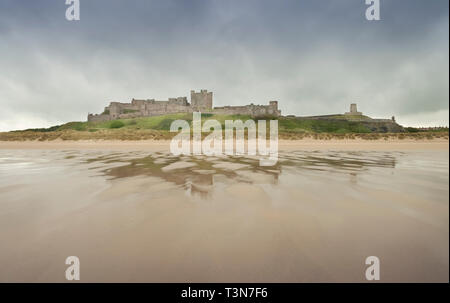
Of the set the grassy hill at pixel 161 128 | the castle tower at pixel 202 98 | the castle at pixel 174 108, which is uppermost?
the castle tower at pixel 202 98

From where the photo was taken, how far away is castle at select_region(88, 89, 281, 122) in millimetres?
106938

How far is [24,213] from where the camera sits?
3078mm

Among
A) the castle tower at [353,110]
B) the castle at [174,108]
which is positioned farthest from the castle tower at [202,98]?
the castle tower at [353,110]

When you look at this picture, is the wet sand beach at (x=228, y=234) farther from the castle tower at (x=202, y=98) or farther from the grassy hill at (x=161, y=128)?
the castle tower at (x=202, y=98)

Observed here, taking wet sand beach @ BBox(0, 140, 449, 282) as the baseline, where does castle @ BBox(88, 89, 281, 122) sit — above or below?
above

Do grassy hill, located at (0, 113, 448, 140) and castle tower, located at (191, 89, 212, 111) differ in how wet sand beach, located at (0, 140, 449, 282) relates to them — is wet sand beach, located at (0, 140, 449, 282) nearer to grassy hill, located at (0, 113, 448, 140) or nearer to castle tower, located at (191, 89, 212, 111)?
grassy hill, located at (0, 113, 448, 140)

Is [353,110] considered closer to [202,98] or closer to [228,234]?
[202,98]

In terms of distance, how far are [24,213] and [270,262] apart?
3945 mm

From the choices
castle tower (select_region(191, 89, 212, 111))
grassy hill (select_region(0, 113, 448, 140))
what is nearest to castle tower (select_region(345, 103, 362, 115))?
grassy hill (select_region(0, 113, 448, 140))

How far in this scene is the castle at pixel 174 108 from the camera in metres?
107

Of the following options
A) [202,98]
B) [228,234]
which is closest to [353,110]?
[202,98]

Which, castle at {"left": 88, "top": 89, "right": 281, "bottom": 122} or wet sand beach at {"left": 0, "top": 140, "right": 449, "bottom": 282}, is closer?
wet sand beach at {"left": 0, "top": 140, "right": 449, "bottom": 282}
